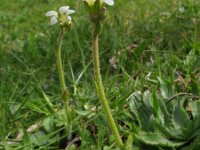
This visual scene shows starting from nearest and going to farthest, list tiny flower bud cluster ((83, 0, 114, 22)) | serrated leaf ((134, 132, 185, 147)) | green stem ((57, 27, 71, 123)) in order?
tiny flower bud cluster ((83, 0, 114, 22))
serrated leaf ((134, 132, 185, 147))
green stem ((57, 27, 71, 123))

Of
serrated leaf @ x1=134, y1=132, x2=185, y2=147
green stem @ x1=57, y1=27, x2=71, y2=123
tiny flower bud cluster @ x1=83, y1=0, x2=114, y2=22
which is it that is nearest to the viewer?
tiny flower bud cluster @ x1=83, y1=0, x2=114, y2=22

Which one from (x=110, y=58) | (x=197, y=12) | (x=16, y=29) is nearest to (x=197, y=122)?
(x=110, y=58)

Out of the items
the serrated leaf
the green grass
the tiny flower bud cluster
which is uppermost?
the tiny flower bud cluster

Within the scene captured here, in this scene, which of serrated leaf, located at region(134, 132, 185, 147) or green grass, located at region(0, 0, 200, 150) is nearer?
serrated leaf, located at region(134, 132, 185, 147)

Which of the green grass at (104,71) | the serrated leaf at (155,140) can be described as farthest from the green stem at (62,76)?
the serrated leaf at (155,140)

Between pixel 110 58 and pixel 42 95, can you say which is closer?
pixel 42 95

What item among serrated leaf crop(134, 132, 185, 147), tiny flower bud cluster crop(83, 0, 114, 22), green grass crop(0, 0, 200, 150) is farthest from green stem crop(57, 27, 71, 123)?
tiny flower bud cluster crop(83, 0, 114, 22)

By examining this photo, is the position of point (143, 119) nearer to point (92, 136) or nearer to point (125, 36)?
point (92, 136)

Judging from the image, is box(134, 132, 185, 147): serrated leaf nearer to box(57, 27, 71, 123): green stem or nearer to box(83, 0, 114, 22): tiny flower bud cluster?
box(57, 27, 71, 123): green stem

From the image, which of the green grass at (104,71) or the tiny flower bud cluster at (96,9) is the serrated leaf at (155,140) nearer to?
the green grass at (104,71)
